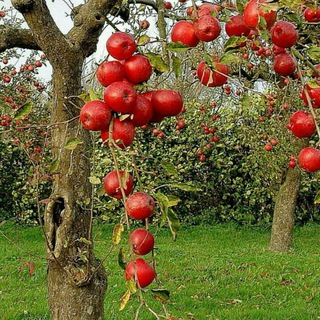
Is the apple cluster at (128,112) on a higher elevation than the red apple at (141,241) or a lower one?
higher

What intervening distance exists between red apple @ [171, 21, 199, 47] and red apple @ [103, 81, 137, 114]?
0.65ft

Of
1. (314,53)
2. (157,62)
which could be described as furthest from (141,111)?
(314,53)

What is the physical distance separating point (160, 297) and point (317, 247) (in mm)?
7182

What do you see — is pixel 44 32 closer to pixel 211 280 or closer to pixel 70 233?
pixel 70 233

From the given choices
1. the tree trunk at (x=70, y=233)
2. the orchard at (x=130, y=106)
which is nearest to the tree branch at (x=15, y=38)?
the orchard at (x=130, y=106)

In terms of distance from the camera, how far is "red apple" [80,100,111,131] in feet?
3.67

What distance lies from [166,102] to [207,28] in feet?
0.61

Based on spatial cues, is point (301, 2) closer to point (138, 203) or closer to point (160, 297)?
point (138, 203)

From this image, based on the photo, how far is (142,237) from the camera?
3.69 ft

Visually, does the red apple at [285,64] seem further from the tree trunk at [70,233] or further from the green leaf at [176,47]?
the tree trunk at [70,233]

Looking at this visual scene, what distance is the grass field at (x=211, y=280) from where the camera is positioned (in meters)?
4.62

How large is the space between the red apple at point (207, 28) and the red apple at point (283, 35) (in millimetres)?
135

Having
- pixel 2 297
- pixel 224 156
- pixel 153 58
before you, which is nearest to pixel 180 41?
pixel 153 58

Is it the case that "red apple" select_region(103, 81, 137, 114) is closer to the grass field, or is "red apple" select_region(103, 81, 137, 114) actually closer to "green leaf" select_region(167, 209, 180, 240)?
"green leaf" select_region(167, 209, 180, 240)
